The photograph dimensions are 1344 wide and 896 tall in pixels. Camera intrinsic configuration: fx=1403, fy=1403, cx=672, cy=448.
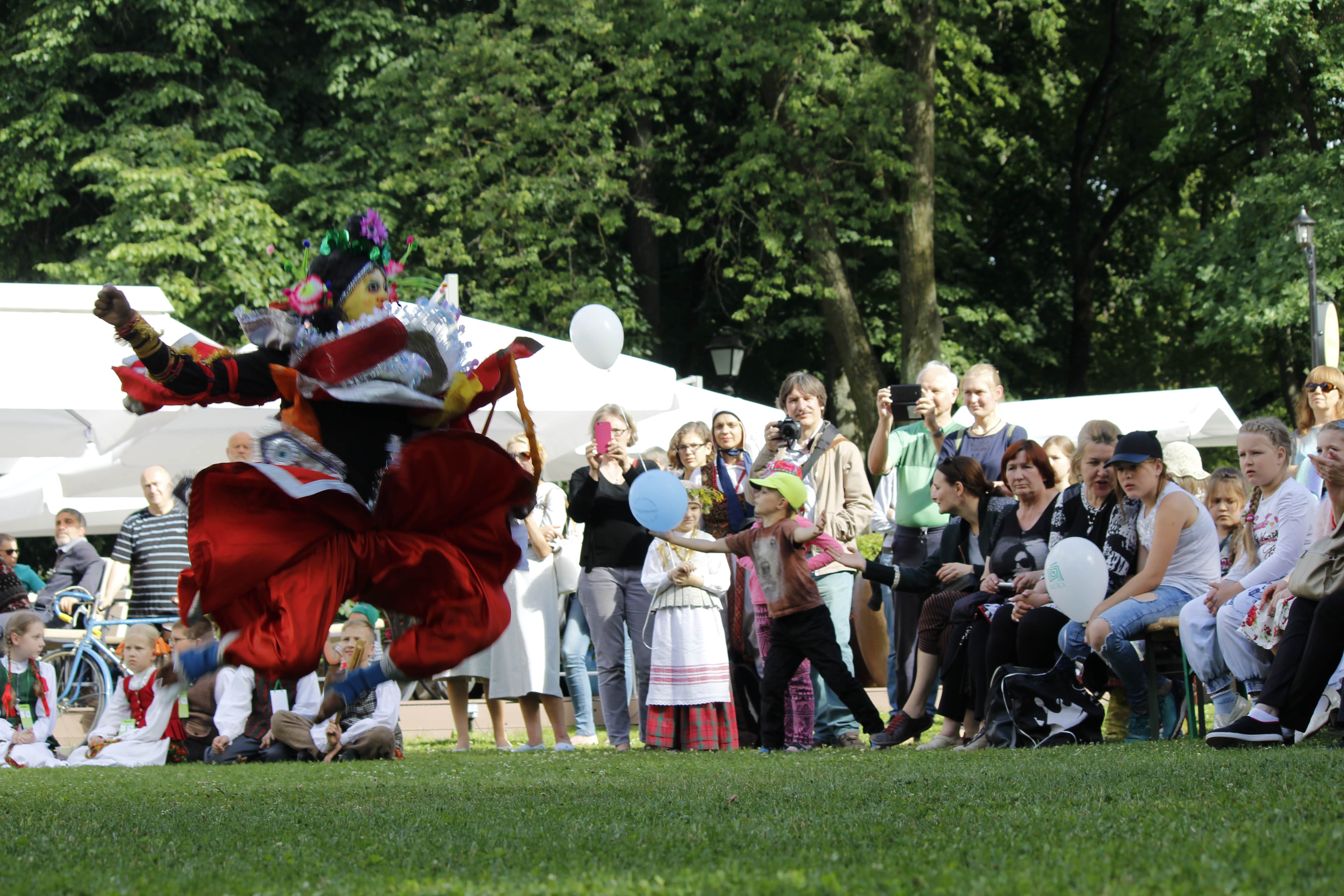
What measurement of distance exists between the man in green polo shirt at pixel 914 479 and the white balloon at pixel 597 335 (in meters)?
1.70

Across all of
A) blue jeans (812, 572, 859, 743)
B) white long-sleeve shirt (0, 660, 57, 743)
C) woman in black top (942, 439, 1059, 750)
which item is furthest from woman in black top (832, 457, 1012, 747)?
white long-sleeve shirt (0, 660, 57, 743)

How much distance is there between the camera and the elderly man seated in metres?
11.5

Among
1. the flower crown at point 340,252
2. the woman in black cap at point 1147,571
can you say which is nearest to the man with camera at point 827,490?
the woman in black cap at point 1147,571

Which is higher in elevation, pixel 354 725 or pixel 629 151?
pixel 629 151

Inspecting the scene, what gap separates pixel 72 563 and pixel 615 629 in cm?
→ 549

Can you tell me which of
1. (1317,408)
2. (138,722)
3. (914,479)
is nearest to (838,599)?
(914,479)

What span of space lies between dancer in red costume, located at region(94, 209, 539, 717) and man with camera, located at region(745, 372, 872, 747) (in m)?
3.15

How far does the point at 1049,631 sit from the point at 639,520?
2118mm

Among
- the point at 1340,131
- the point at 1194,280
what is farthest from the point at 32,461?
the point at 1340,131

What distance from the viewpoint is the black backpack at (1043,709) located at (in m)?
6.63

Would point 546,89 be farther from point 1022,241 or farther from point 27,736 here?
point 27,736

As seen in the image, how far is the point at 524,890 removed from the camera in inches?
111

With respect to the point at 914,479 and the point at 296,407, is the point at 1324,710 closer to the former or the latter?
the point at 914,479

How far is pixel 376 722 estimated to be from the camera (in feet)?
26.8
